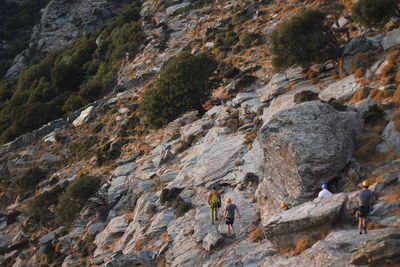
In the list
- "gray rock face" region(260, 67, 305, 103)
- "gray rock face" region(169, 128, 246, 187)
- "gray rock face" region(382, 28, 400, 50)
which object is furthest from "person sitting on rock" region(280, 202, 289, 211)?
"gray rock face" region(382, 28, 400, 50)

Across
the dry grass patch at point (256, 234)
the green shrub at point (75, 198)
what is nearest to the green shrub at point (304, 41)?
the dry grass patch at point (256, 234)

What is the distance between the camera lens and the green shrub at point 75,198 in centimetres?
2928

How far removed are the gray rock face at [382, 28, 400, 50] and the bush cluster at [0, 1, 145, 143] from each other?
1399 inches

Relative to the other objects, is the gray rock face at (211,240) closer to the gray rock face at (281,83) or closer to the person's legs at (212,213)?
the person's legs at (212,213)

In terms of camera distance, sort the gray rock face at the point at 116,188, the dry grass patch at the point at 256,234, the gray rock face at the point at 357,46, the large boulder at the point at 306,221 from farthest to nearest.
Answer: the gray rock face at the point at 116,188 → the gray rock face at the point at 357,46 → the dry grass patch at the point at 256,234 → the large boulder at the point at 306,221

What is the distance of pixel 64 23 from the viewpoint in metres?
85.5

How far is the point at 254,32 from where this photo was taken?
45.0m

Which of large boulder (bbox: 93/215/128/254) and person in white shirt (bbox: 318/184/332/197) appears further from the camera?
large boulder (bbox: 93/215/128/254)

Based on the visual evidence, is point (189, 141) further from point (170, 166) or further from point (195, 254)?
point (195, 254)

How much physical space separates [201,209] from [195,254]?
10.7ft

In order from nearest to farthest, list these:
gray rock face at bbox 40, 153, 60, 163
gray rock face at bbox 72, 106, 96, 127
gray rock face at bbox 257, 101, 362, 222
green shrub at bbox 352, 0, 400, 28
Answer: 1. gray rock face at bbox 257, 101, 362, 222
2. green shrub at bbox 352, 0, 400, 28
3. gray rock face at bbox 40, 153, 60, 163
4. gray rock face at bbox 72, 106, 96, 127

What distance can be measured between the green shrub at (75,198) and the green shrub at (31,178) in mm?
9872

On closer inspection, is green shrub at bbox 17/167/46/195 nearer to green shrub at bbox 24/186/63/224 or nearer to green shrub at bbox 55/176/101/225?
green shrub at bbox 24/186/63/224

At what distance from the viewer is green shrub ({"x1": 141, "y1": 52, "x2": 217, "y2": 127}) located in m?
34.7
